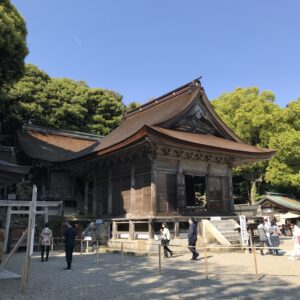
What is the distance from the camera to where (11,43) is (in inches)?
579

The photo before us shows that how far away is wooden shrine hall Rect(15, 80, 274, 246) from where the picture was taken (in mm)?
15984

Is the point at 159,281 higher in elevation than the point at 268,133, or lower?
lower

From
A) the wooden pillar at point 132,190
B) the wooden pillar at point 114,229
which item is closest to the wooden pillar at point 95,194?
the wooden pillar at point 114,229

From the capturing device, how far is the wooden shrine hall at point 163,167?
1598 cm

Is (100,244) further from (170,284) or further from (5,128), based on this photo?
(5,128)

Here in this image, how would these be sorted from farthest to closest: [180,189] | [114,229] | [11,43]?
[114,229], [180,189], [11,43]

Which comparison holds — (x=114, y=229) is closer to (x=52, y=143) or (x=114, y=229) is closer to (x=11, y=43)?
(x=11, y=43)

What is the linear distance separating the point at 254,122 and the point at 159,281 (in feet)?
98.0

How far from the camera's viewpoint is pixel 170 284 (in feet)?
26.3

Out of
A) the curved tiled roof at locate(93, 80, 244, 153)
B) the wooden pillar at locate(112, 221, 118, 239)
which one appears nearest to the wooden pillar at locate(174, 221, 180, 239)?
the wooden pillar at locate(112, 221, 118, 239)

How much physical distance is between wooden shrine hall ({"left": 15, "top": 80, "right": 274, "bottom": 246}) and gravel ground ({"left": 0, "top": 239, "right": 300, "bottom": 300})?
15.3 ft

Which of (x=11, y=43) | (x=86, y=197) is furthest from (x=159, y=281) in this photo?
(x=86, y=197)

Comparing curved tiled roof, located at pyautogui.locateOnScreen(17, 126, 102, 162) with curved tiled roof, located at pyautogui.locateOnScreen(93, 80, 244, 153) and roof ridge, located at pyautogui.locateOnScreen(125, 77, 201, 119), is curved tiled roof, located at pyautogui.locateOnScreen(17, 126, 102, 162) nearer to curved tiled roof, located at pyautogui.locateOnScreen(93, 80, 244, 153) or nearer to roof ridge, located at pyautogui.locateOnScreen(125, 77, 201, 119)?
curved tiled roof, located at pyautogui.locateOnScreen(93, 80, 244, 153)

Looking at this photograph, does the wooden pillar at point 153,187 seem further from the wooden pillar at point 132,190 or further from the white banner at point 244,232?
the white banner at point 244,232
